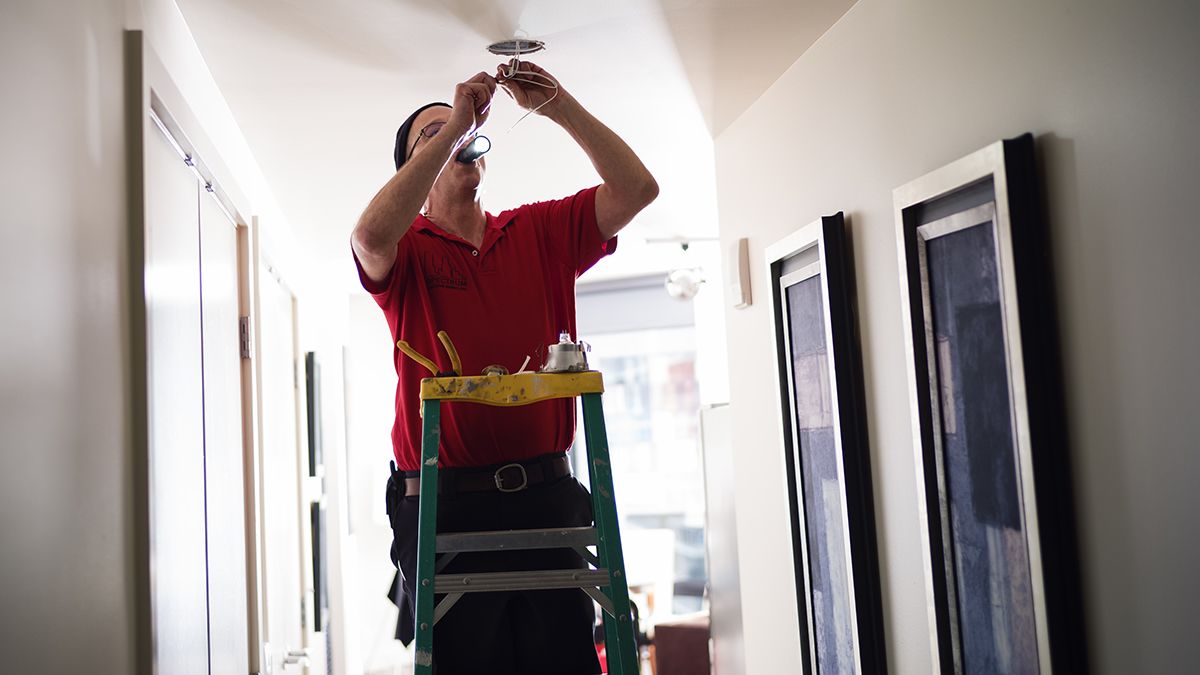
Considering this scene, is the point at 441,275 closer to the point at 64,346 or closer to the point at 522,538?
the point at 522,538

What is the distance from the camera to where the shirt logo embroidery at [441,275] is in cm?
185

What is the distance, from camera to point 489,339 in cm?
183

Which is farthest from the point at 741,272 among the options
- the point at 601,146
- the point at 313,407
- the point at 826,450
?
the point at 313,407

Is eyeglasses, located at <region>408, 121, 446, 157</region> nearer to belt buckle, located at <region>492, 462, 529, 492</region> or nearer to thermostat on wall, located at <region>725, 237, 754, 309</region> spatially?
belt buckle, located at <region>492, 462, 529, 492</region>

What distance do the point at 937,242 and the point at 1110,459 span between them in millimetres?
525

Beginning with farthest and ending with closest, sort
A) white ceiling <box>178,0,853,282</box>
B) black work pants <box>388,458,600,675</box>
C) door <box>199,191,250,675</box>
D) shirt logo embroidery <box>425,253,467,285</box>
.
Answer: door <box>199,191,250,675</box> → white ceiling <box>178,0,853,282</box> → shirt logo embroidery <box>425,253,467,285</box> → black work pants <box>388,458,600,675</box>

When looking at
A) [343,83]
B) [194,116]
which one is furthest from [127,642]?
[343,83]

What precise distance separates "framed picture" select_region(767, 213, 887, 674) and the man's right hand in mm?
878

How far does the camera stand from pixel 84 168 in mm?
1343

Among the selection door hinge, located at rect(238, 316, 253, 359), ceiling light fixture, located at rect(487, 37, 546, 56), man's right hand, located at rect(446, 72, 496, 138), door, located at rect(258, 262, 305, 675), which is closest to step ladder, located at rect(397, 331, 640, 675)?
man's right hand, located at rect(446, 72, 496, 138)

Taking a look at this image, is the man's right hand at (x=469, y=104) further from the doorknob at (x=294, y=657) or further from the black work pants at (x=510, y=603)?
the doorknob at (x=294, y=657)

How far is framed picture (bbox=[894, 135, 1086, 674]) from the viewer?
4.69ft

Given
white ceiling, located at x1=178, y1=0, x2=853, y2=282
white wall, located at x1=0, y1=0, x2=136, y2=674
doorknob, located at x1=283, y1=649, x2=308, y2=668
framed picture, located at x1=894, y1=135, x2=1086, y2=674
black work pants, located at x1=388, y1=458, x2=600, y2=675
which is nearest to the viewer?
white wall, located at x1=0, y1=0, x2=136, y2=674

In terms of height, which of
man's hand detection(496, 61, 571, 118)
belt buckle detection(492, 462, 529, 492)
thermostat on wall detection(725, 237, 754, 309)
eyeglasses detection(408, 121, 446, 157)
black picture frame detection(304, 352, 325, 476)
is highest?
man's hand detection(496, 61, 571, 118)
